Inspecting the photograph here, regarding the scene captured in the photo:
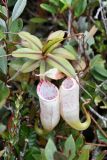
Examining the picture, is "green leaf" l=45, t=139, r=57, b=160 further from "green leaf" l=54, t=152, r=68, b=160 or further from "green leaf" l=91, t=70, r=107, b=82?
"green leaf" l=91, t=70, r=107, b=82

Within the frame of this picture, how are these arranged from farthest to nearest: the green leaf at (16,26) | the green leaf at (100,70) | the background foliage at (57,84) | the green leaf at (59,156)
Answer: the green leaf at (100,70) → the green leaf at (16,26) → the background foliage at (57,84) → the green leaf at (59,156)

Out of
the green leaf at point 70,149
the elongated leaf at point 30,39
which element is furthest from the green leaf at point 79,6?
the green leaf at point 70,149

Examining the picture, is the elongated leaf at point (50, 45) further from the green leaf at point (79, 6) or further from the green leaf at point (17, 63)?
the green leaf at point (79, 6)

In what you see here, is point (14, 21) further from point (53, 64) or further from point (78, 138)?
point (78, 138)

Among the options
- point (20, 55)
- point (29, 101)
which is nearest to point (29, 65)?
point (20, 55)

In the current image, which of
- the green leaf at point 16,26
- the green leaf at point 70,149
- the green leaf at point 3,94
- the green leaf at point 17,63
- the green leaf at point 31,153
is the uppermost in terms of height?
the green leaf at point 16,26

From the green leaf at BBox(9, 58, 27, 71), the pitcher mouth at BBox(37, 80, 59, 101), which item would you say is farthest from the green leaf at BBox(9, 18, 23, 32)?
the pitcher mouth at BBox(37, 80, 59, 101)

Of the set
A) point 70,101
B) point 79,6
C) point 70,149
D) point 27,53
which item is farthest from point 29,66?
point 79,6
